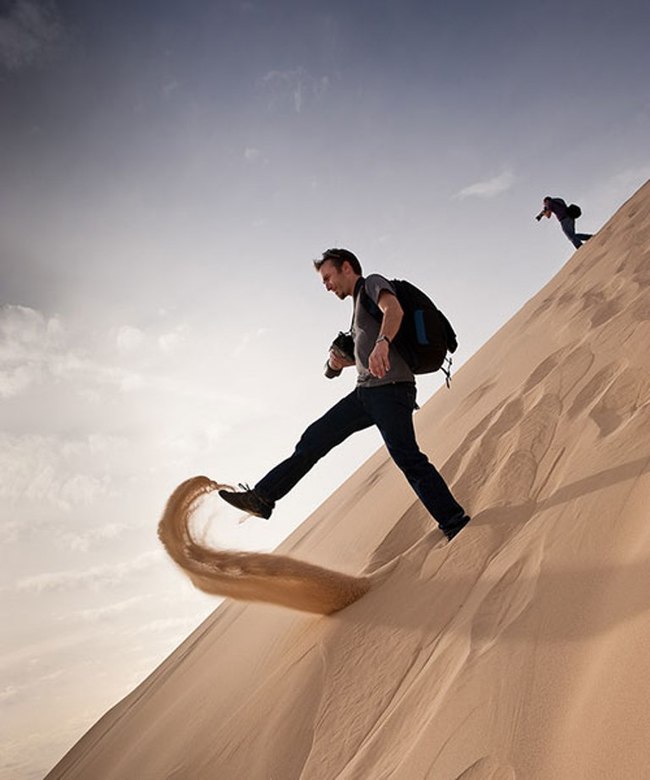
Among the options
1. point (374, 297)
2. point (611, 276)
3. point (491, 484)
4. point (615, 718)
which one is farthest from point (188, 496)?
point (611, 276)

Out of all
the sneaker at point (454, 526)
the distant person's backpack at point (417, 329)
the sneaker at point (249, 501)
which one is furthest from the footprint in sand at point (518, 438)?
the sneaker at point (249, 501)

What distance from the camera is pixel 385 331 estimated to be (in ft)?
8.27

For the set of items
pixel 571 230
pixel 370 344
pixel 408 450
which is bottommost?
pixel 408 450

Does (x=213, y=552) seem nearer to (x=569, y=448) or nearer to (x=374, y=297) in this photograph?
(x=374, y=297)

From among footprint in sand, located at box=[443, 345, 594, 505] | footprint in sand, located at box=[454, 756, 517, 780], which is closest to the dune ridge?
footprint in sand, located at box=[443, 345, 594, 505]

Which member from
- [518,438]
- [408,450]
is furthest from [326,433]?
[518,438]

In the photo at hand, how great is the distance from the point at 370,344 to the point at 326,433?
49 cm

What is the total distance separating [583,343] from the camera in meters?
3.94

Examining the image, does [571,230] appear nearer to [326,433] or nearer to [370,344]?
[370,344]

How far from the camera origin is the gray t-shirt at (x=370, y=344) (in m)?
2.65

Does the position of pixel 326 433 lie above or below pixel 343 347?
below

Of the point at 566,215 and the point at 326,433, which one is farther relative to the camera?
the point at 566,215

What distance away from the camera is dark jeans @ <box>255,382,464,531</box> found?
2564 mm

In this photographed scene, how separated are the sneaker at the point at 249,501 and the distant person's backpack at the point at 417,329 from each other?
0.93m
